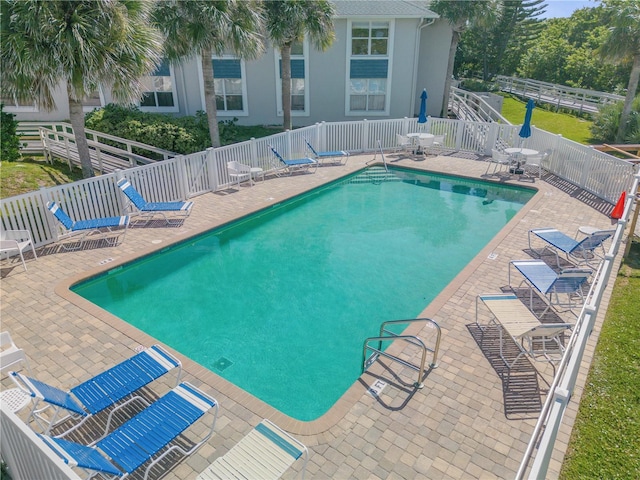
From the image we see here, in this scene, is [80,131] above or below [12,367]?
above

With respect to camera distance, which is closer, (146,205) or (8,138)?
(146,205)

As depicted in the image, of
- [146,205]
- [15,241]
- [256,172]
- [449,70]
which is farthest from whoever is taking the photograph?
[449,70]

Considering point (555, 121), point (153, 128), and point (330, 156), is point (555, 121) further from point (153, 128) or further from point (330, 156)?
point (153, 128)

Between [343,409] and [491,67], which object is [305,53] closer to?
[343,409]

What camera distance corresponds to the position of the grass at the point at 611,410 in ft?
15.7

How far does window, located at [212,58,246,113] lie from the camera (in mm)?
22516

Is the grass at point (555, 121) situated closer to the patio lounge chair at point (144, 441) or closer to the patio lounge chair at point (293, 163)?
the patio lounge chair at point (293, 163)

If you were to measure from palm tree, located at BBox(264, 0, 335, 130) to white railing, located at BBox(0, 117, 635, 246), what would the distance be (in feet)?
11.9

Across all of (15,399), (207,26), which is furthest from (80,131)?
(15,399)

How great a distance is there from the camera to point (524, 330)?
6453 mm

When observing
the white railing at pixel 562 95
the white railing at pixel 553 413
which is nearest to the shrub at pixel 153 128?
the white railing at pixel 553 413

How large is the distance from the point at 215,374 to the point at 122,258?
15.2 ft

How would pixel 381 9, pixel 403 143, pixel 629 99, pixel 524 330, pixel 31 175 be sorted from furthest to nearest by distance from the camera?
pixel 381 9
pixel 629 99
pixel 403 143
pixel 31 175
pixel 524 330

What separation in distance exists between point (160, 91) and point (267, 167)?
35.7 feet
